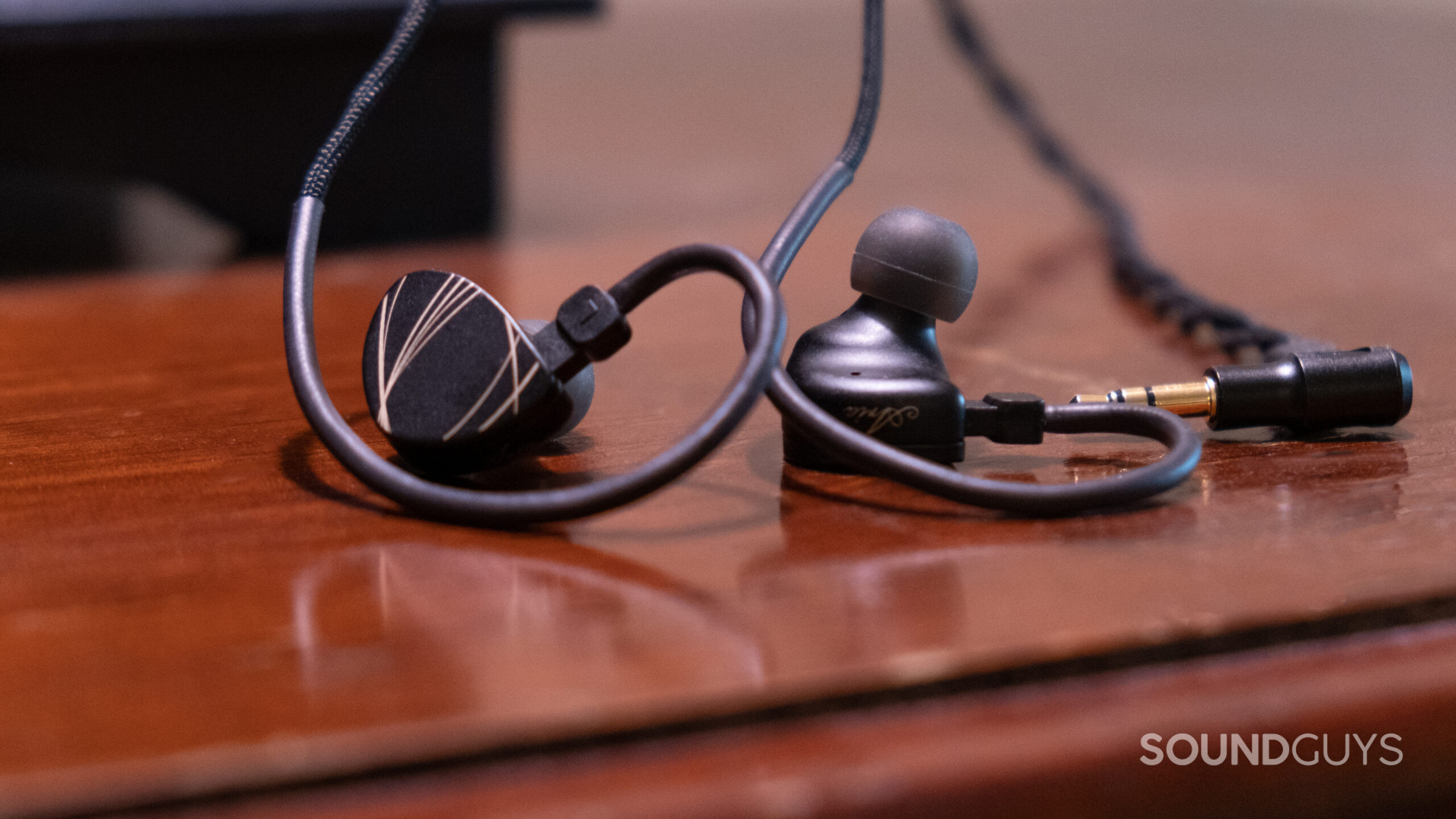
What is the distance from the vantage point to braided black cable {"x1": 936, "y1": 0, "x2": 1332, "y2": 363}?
49 cm

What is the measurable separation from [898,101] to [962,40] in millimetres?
188

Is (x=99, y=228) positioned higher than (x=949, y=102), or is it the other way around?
(x=949, y=102)

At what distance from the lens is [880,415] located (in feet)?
1.10

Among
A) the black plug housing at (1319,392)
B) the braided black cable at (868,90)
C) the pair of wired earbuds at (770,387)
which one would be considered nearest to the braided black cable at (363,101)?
the pair of wired earbuds at (770,387)

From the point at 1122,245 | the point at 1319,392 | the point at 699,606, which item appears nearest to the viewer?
the point at 699,606

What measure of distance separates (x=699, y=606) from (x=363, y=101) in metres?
0.21

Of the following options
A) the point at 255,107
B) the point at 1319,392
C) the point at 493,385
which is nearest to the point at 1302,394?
the point at 1319,392

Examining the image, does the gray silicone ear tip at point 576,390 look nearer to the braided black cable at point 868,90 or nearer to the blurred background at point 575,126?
the braided black cable at point 868,90

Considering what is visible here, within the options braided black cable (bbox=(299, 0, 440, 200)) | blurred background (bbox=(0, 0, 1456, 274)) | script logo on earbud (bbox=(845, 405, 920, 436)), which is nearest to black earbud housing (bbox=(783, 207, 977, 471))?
script logo on earbud (bbox=(845, 405, 920, 436))

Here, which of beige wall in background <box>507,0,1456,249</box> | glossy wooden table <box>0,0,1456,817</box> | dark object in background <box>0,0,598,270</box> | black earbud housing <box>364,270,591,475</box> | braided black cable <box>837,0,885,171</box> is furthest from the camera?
beige wall in background <box>507,0,1456,249</box>

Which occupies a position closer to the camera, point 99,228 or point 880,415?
point 880,415

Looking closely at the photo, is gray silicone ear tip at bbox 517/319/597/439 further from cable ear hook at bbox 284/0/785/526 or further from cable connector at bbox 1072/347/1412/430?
cable connector at bbox 1072/347/1412/430

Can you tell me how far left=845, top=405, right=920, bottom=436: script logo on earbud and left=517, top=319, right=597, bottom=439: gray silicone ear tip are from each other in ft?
0.25

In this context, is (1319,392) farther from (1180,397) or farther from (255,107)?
(255,107)
